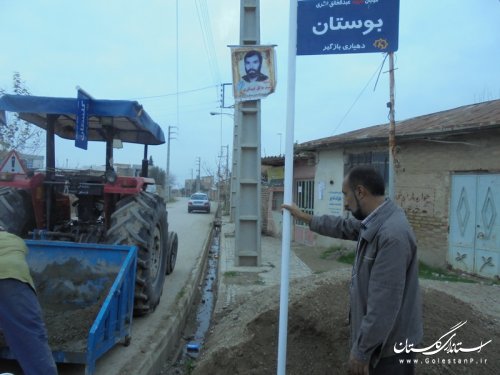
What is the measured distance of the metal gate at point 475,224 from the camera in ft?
30.9

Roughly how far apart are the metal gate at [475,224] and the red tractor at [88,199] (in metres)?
6.46

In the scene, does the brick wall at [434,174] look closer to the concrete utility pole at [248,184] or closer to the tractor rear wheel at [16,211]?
the concrete utility pole at [248,184]

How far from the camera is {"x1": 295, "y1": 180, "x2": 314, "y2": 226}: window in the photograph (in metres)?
16.3

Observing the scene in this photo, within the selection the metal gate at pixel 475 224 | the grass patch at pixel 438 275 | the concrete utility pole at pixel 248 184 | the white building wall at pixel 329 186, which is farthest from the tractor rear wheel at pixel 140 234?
the white building wall at pixel 329 186

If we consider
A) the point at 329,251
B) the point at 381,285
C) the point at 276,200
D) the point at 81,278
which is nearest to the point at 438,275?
the point at 329,251

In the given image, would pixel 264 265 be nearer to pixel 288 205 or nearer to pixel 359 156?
pixel 359 156

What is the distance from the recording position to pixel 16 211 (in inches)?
252

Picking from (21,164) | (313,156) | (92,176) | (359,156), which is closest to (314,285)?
(92,176)

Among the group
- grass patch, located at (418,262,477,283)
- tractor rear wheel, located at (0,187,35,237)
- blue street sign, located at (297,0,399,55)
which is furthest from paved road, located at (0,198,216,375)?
grass patch, located at (418,262,477,283)

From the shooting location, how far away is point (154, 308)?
261 inches

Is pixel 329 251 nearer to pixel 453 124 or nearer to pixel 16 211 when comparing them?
pixel 453 124

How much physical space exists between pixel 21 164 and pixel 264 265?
5.27m

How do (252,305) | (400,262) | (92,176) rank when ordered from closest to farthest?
(400,262), (252,305), (92,176)

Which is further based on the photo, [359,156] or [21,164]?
[359,156]
